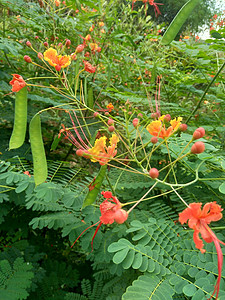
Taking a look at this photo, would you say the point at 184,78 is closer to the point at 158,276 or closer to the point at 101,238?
the point at 101,238

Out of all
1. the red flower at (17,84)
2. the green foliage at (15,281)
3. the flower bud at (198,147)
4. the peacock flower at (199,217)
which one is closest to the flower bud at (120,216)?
the peacock flower at (199,217)

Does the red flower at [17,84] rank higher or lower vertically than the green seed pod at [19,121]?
higher

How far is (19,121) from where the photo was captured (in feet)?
2.74

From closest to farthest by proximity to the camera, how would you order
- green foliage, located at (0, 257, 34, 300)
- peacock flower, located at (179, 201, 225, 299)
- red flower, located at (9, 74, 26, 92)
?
peacock flower, located at (179, 201, 225, 299)
red flower, located at (9, 74, 26, 92)
green foliage, located at (0, 257, 34, 300)

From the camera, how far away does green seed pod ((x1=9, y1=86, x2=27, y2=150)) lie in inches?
32.7

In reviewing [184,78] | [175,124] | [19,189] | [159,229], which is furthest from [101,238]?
[184,78]

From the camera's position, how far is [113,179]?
1.41m

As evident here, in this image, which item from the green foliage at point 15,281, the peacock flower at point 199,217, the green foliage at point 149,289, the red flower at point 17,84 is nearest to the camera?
the peacock flower at point 199,217

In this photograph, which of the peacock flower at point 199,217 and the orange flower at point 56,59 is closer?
the peacock flower at point 199,217

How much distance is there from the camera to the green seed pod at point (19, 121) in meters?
0.83

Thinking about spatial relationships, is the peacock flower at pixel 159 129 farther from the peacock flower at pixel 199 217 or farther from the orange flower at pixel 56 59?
the orange flower at pixel 56 59

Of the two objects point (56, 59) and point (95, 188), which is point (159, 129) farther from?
point (56, 59)

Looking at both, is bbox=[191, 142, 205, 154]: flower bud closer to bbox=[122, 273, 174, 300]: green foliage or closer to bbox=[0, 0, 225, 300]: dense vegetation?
bbox=[0, 0, 225, 300]: dense vegetation

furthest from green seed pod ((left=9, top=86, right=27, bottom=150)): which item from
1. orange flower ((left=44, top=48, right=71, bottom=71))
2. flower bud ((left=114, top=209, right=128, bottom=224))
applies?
flower bud ((left=114, top=209, right=128, bottom=224))
